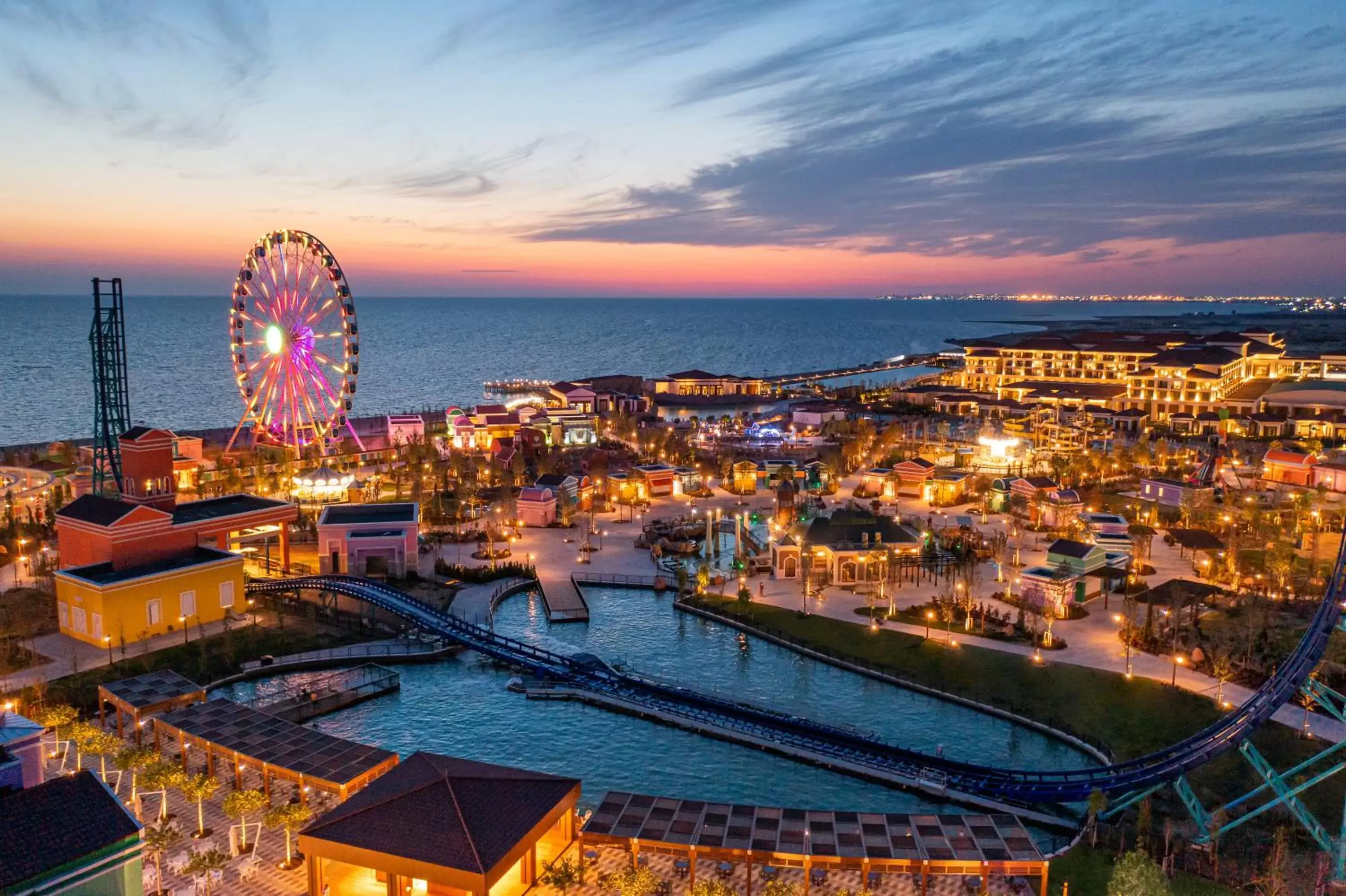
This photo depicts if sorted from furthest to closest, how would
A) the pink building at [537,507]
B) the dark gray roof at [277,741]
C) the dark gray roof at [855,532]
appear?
1. the pink building at [537,507]
2. the dark gray roof at [855,532]
3. the dark gray roof at [277,741]

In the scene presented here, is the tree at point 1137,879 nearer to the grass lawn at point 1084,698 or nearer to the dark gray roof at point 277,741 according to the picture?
the grass lawn at point 1084,698

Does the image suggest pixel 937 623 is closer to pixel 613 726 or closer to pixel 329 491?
pixel 613 726

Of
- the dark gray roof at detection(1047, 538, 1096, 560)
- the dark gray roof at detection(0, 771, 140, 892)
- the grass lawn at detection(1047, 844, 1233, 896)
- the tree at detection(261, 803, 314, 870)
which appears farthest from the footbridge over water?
the dark gray roof at detection(0, 771, 140, 892)

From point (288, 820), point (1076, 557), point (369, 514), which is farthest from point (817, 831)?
point (369, 514)

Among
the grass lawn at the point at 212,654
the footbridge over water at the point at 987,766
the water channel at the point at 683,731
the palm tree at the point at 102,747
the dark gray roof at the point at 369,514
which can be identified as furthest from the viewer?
the dark gray roof at the point at 369,514

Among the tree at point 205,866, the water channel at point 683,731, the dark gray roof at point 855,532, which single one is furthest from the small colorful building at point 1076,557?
the tree at point 205,866

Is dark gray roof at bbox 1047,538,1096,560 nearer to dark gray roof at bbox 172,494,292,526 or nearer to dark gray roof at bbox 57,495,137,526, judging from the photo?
dark gray roof at bbox 172,494,292,526

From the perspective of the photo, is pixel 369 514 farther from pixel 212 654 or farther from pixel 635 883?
pixel 635 883
